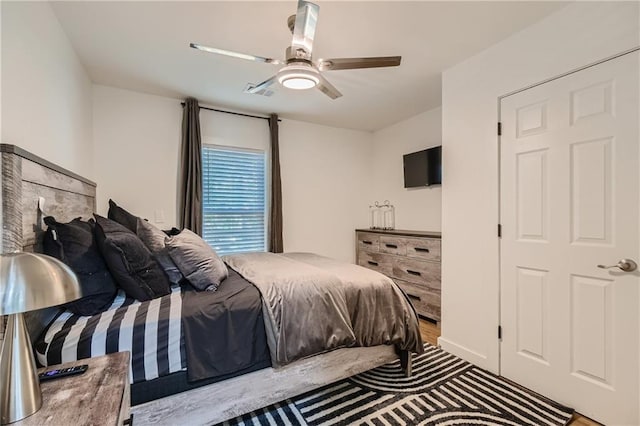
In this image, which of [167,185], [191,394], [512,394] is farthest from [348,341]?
[167,185]

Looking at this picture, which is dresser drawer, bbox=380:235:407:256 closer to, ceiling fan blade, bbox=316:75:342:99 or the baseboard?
the baseboard

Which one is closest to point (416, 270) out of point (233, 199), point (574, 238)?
point (574, 238)

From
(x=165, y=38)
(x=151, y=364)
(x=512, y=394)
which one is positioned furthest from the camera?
(x=165, y=38)

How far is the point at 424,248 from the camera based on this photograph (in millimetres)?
3242

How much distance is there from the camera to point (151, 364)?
4.52 ft

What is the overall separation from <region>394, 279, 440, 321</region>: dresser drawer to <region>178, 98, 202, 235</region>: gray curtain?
2542 mm

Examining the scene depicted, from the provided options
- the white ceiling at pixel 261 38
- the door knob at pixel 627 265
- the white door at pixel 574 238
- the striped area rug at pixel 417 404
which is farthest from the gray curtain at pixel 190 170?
the door knob at pixel 627 265

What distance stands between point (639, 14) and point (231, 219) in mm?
3773

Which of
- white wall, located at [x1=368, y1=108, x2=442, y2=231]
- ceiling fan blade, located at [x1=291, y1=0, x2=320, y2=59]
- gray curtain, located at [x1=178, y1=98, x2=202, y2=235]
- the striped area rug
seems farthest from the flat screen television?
gray curtain, located at [x1=178, y1=98, x2=202, y2=235]

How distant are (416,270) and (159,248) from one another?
2.63 metres

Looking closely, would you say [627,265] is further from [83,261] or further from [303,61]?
[83,261]

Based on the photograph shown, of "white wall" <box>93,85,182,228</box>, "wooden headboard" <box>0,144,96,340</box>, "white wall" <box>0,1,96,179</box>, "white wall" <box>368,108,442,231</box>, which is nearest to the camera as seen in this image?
"wooden headboard" <box>0,144,96,340</box>

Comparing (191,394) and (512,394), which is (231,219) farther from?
(512,394)

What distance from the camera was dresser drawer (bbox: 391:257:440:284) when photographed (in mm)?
3133
